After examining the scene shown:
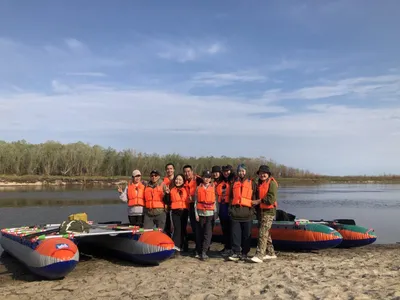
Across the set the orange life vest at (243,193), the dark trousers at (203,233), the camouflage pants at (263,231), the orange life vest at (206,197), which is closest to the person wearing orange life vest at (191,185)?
the dark trousers at (203,233)

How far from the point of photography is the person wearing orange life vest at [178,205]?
7738mm

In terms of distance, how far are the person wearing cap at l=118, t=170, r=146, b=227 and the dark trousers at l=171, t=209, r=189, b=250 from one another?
2.42ft

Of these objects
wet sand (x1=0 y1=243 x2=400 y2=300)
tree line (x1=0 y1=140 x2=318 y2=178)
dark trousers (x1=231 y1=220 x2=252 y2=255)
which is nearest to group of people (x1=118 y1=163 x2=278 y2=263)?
dark trousers (x1=231 y1=220 x2=252 y2=255)

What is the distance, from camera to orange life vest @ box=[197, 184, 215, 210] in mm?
7301

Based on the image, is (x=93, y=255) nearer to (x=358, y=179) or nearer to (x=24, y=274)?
(x=24, y=274)

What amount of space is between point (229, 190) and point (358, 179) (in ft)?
224

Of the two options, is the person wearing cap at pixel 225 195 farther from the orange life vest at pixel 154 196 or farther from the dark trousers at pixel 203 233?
the orange life vest at pixel 154 196

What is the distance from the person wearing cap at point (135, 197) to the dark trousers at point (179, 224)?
0.74 metres

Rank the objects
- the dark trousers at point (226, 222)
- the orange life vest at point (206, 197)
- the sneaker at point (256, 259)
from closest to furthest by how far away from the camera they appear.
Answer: the sneaker at point (256, 259) < the orange life vest at point (206, 197) < the dark trousers at point (226, 222)

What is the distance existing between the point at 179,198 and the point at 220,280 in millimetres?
2226

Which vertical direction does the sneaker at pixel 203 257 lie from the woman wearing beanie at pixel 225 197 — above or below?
below

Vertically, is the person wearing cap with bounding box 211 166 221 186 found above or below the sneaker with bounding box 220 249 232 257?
above

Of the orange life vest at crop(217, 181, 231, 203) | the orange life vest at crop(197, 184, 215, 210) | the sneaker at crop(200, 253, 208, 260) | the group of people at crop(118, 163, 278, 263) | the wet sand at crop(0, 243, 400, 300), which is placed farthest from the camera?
the orange life vest at crop(217, 181, 231, 203)

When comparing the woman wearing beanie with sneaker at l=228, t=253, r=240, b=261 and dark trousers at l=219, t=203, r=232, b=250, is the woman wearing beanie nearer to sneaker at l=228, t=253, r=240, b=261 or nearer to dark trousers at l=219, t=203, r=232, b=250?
dark trousers at l=219, t=203, r=232, b=250
